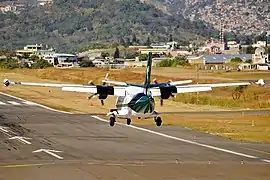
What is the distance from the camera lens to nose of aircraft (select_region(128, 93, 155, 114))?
118 ft

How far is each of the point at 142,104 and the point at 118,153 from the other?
25.5 meters

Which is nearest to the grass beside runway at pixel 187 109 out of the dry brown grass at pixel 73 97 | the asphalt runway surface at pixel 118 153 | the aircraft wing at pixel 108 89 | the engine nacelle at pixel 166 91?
the dry brown grass at pixel 73 97

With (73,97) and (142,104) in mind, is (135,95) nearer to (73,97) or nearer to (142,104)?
(142,104)

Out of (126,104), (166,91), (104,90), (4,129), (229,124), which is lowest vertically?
A: (229,124)

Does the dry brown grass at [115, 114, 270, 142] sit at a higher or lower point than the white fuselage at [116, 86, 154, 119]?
lower

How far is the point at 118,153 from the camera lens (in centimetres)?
6088

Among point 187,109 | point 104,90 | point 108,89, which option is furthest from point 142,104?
point 187,109

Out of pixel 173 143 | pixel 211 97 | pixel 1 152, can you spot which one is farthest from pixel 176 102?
→ pixel 1 152

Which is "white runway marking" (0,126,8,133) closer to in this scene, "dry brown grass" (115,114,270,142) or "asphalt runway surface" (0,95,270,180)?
"asphalt runway surface" (0,95,270,180)

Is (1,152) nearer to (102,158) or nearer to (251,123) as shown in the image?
(102,158)

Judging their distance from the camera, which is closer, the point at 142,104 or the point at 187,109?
the point at 142,104

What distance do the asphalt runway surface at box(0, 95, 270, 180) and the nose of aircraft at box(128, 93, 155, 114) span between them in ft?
47.2

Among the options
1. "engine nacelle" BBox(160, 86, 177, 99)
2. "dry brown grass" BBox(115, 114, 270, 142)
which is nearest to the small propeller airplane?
"engine nacelle" BBox(160, 86, 177, 99)

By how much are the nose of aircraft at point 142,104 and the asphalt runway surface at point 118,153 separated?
47.2 feet
